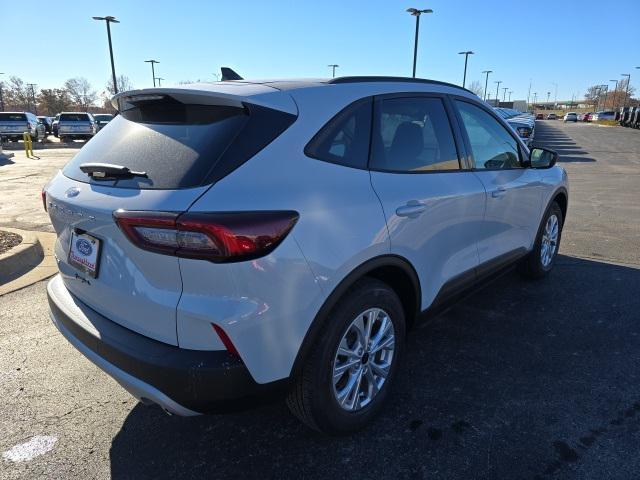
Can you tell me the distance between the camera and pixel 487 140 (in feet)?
11.8

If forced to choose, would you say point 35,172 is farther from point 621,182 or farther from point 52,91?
point 52,91

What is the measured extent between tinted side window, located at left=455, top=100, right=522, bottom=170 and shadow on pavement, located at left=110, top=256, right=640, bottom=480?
1.27 m

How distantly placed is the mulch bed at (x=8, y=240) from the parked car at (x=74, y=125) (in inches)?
961

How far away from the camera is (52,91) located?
6494cm

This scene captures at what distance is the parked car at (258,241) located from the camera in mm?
1894

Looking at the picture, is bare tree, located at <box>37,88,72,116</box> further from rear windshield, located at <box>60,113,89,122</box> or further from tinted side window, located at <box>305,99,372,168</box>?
tinted side window, located at <box>305,99,372,168</box>

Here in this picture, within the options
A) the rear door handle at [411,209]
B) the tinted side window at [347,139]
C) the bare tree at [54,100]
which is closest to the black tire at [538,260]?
the rear door handle at [411,209]

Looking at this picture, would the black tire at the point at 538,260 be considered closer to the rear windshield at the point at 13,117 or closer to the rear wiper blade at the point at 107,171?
the rear wiper blade at the point at 107,171

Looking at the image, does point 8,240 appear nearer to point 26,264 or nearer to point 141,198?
point 26,264

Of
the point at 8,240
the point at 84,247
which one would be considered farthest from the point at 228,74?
the point at 8,240

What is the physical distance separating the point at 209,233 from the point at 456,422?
68.3 inches

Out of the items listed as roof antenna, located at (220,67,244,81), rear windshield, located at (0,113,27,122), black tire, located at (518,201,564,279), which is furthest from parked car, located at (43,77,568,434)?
rear windshield, located at (0,113,27,122)

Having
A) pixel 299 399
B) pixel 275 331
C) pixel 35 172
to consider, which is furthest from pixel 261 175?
pixel 35 172

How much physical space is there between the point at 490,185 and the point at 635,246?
3.71 meters
